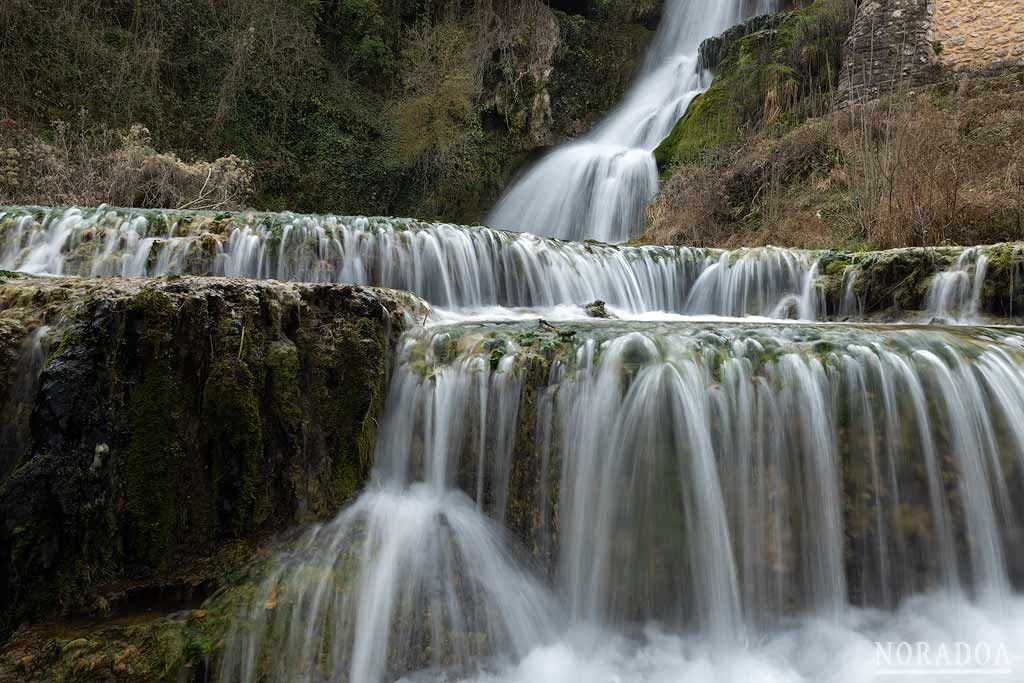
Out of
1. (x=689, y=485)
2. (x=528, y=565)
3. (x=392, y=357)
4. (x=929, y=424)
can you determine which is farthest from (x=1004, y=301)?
(x=392, y=357)

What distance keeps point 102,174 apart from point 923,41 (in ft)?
50.2

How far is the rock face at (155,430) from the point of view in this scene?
8.18ft

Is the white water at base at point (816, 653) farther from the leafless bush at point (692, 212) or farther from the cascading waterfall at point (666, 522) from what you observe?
the leafless bush at point (692, 212)

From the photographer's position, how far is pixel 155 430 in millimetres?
2699

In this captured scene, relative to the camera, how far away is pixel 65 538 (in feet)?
8.23

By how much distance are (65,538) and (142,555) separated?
0.31 metres

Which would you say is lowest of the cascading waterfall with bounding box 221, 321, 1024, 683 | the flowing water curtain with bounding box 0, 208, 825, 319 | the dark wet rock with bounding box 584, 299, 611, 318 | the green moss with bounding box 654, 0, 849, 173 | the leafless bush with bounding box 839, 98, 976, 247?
the cascading waterfall with bounding box 221, 321, 1024, 683

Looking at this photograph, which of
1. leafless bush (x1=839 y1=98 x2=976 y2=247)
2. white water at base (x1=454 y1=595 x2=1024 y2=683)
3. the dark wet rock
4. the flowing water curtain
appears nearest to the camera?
white water at base (x1=454 y1=595 x2=1024 y2=683)

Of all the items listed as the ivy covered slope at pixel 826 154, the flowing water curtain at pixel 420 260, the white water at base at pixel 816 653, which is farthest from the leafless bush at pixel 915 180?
the white water at base at pixel 816 653

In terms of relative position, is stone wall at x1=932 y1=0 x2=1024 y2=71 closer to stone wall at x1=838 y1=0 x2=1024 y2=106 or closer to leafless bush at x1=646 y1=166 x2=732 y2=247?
stone wall at x1=838 y1=0 x2=1024 y2=106

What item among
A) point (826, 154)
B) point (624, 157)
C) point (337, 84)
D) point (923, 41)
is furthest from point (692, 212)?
point (337, 84)

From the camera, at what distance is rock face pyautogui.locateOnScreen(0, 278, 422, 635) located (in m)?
2.49

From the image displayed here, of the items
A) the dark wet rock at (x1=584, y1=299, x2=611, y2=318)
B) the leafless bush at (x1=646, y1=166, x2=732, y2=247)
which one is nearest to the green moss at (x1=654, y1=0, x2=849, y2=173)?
the leafless bush at (x1=646, y1=166, x2=732, y2=247)

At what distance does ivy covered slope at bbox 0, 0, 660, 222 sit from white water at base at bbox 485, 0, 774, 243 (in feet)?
3.07
